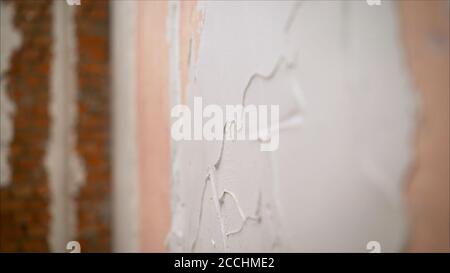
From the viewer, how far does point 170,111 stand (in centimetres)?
116

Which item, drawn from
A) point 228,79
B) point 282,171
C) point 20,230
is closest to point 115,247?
point 20,230

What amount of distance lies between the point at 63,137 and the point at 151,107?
1.95 feet

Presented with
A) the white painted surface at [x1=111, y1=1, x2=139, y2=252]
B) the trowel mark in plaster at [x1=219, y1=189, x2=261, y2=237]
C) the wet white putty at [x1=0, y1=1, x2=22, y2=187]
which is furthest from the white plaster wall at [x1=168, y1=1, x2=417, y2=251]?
the wet white putty at [x1=0, y1=1, x2=22, y2=187]

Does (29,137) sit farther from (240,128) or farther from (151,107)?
(240,128)

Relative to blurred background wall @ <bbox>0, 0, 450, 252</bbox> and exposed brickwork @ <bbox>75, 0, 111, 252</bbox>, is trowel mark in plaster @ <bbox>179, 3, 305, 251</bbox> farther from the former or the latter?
exposed brickwork @ <bbox>75, 0, 111, 252</bbox>

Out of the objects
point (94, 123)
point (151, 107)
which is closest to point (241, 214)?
point (151, 107)

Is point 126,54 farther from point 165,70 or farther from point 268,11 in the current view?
point 268,11

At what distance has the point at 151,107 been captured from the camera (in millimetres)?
1443

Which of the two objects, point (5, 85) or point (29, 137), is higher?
point (5, 85)

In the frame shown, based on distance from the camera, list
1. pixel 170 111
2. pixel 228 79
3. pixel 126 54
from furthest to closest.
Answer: pixel 126 54, pixel 170 111, pixel 228 79

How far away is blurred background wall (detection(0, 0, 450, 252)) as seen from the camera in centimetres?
38
